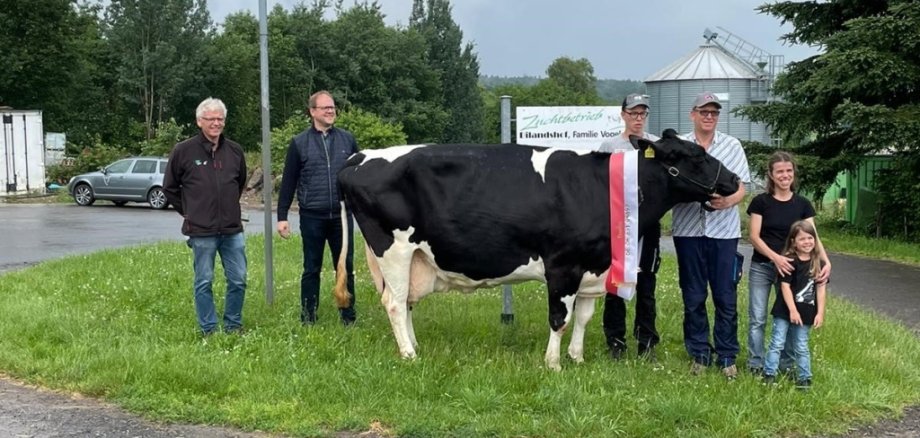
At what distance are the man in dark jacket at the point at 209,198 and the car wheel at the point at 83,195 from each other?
21.9m

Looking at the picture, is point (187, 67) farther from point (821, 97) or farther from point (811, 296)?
point (811, 296)

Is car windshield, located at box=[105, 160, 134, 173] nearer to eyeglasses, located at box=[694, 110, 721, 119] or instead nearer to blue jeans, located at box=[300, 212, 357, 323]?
blue jeans, located at box=[300, 212, 357, 323]

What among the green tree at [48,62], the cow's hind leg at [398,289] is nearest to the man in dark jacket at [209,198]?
the cow's hind leg at [398,289]

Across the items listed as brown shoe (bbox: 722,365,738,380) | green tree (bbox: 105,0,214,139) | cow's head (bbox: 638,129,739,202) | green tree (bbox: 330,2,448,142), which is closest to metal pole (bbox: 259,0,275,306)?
cow's head (bbox: 638,129,739,202)

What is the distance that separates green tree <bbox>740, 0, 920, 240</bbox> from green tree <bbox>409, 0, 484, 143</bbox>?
58246 mm

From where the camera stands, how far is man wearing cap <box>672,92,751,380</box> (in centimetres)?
639

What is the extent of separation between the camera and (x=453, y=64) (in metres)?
76.9

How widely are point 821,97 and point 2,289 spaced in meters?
13.9

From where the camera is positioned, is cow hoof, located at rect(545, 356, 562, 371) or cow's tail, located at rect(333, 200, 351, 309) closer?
cow hoof, located at rect(545, 356, 562, 371)

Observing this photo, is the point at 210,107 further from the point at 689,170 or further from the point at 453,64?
the point at 453,64

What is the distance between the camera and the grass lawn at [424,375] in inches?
210

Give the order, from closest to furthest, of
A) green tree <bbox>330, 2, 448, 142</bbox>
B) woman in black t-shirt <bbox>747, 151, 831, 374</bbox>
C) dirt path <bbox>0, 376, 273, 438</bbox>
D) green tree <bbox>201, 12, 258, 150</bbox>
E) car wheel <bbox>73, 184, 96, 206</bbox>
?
dirt path <bbox>0, 376, 273, 438</bbox> → woman in black t-shirt <bbox>747, 151, 831, 374</bbox> → car wheel <bbox>73, 184, 96, 206</bbox> → green tree <bbox>201, 12, 258, 150</bbox> → green tree <bbox>330, 2, 448, 142</bbox>

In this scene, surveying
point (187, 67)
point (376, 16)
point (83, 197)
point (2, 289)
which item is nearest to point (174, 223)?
point (83, 197)

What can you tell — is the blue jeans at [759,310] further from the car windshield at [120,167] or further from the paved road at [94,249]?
the car windshield at [120,167]
